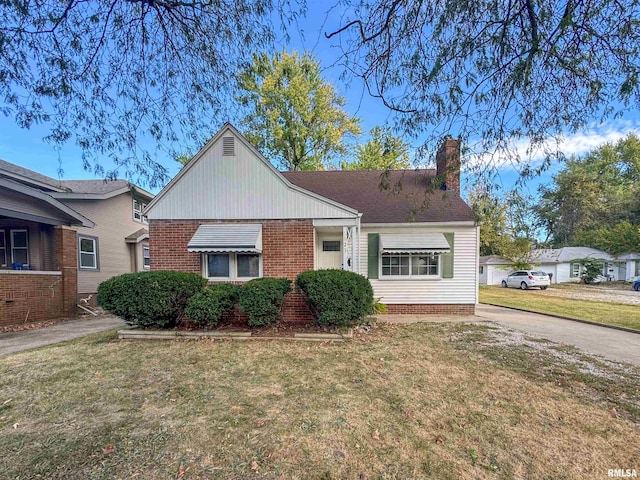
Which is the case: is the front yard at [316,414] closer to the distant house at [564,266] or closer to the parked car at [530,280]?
the parked car at [530,280]

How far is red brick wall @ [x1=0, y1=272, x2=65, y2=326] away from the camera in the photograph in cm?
882

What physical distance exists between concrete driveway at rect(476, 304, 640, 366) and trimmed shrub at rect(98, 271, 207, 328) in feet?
28.1

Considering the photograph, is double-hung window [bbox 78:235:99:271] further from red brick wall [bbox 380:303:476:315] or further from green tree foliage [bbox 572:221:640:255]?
green tree foliage [bbox 572:221:640:255]

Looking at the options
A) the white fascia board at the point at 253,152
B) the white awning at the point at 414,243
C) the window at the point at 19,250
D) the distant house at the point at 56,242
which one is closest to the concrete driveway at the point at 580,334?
the white awning at the point at 414,243

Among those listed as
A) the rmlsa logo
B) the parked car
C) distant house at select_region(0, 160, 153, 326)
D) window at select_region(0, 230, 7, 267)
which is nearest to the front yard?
the rmlsa logo

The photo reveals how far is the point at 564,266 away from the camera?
30344mm

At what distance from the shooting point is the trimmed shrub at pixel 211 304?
6.70m

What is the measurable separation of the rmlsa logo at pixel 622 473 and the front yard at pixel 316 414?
0.05m

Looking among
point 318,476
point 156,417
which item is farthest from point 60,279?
point 318,476

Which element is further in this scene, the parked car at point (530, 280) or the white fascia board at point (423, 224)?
the parked car at point (530, 280)

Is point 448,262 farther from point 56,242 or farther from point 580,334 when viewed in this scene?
point 56,242

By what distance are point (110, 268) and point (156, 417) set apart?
43.9 feet

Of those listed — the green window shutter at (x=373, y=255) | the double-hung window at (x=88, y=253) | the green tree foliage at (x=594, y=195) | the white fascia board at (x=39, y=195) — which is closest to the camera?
the white fascia board at (x=39, y=195)

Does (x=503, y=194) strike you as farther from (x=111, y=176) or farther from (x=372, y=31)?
(x=111, y=176)
